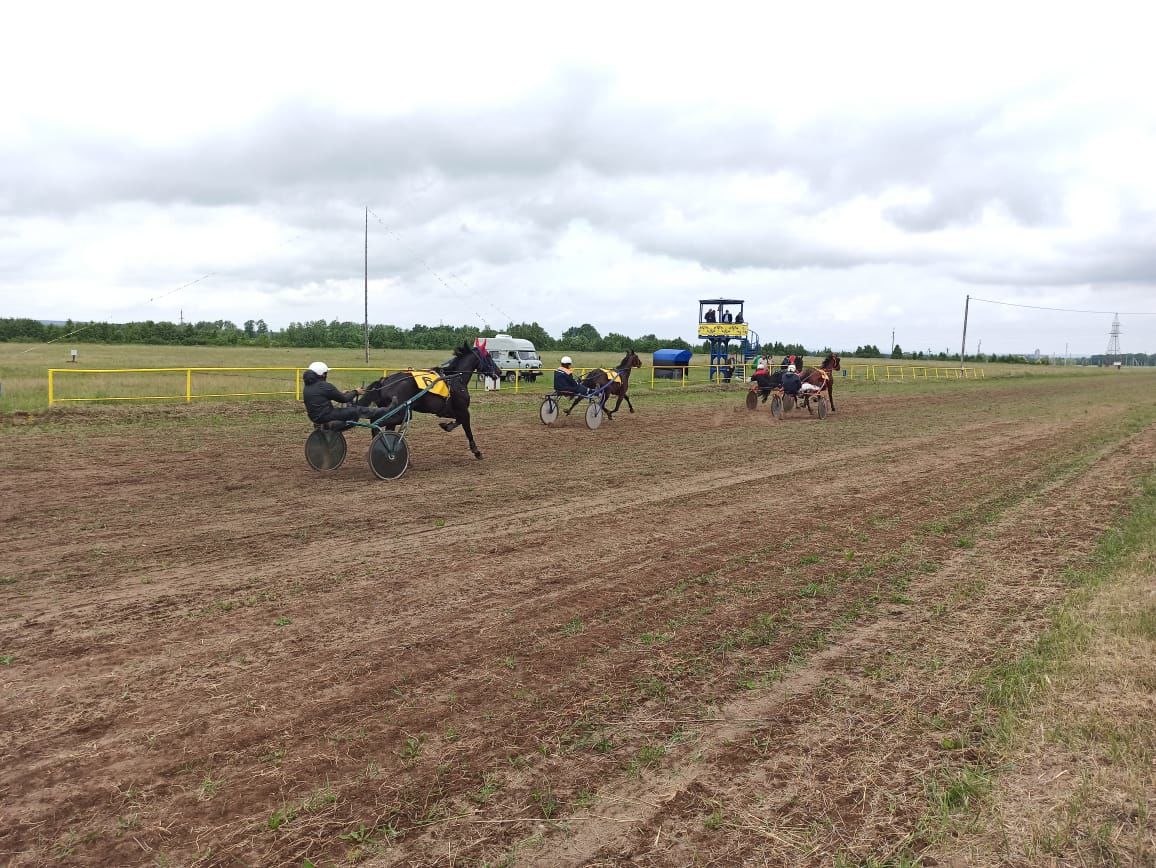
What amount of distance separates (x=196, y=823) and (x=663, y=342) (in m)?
90.5

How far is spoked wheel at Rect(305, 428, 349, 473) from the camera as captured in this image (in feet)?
35.6

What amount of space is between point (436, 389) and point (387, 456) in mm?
1526

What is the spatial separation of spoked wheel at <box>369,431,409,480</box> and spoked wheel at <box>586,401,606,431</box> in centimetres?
710

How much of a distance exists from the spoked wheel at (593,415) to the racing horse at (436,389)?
466 cm

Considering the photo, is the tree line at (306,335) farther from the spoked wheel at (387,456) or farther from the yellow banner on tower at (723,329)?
the spoked wheel at (387,456)

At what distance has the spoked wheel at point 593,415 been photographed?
17.3 m

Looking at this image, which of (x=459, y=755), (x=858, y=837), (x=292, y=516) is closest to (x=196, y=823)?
(x=459, y=755)

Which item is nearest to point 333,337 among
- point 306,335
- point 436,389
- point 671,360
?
point 306,335

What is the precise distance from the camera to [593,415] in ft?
57.1

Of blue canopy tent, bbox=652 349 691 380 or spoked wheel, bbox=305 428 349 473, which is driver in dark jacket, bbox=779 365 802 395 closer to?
spoked wheel, bbox=305 428 349 473

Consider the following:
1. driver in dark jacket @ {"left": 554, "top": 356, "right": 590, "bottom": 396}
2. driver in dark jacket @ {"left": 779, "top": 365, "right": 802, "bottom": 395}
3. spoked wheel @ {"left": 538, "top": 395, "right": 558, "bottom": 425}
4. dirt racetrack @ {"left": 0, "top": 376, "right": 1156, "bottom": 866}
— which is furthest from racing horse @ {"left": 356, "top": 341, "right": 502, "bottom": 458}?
driver in dark jacket @ {"left": 779, "top": 365, "right": 802, "bottom": 395}

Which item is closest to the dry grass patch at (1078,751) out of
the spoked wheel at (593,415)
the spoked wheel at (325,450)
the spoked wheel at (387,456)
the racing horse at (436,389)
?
the spoked wheel at (387,456)

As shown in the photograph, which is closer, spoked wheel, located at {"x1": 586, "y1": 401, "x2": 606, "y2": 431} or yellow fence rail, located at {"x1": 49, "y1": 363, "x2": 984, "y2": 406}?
spoked wheel, located at {"x1": 586, "y1": 401, "x2": 606, "y2": 431}

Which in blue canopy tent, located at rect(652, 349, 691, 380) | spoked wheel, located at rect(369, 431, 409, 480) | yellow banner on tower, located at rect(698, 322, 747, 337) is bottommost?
spoked wheel, located at rect(369, 431, 409, 480)
